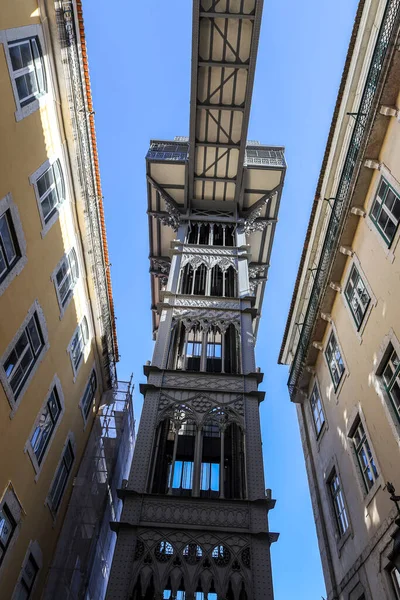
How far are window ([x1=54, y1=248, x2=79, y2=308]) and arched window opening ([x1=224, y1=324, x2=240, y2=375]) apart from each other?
677 cm

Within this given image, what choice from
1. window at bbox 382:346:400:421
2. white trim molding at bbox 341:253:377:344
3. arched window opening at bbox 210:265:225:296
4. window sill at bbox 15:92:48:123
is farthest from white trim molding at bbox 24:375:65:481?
arched window opening at bbox 210:265:225:296

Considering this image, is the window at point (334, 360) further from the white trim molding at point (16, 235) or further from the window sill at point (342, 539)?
the white trim molding at point (16, 235)

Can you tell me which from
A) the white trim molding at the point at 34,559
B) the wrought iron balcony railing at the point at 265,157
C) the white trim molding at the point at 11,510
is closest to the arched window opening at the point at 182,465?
the white trim molding at the point at 34,559

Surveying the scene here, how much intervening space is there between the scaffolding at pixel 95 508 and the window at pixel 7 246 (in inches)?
340

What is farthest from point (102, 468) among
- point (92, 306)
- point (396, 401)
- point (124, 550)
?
point (396, 401)

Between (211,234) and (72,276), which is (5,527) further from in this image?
(211,234)

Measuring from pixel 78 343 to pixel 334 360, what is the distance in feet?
30.1

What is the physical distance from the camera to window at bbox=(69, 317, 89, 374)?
1656 centimetres

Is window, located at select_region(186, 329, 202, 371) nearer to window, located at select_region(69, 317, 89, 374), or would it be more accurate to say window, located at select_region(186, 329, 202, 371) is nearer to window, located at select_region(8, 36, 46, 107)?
window, located at select_region(69, 317, 89, 374)

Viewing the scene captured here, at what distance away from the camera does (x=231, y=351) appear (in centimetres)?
1919

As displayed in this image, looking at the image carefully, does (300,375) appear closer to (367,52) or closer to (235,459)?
(235,459)

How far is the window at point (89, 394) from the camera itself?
18641mm

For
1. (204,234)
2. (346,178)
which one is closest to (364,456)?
(346,178)

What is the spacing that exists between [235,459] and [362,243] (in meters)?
7.73
